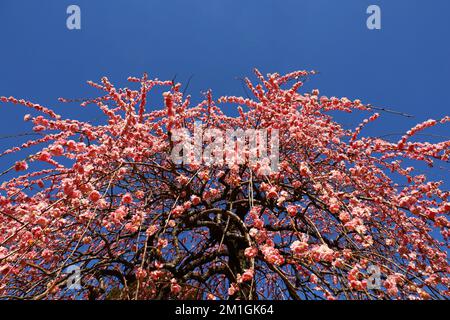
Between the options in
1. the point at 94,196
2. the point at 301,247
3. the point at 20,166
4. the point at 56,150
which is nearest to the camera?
the point at 301,247

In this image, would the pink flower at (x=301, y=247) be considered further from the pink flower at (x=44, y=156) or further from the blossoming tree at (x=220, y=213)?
the pink flower at (x=44, y=156)

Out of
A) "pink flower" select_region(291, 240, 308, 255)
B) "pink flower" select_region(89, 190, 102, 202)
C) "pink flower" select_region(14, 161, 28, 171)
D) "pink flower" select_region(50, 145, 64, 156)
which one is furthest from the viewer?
"pink flower" select_region(50, 145, 64, 156)

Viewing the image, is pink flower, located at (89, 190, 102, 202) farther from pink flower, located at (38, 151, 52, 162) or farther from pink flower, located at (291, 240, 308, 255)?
pink flower, located at (291, 240, 308, 255)

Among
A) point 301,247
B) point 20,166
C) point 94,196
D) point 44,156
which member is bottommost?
point 301,247

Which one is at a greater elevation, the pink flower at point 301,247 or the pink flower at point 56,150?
the pink flower at point 56,150

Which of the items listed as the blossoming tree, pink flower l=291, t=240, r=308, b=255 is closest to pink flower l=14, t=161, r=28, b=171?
the blossoming tree

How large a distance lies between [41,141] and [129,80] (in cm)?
228

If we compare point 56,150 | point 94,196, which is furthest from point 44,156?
point 94,196

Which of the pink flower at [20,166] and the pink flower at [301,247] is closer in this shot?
the pink flower at [301,247]

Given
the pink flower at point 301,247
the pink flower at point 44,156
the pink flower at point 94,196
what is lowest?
the pink flower at point 301,247

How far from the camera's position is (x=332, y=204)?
2.96 meters

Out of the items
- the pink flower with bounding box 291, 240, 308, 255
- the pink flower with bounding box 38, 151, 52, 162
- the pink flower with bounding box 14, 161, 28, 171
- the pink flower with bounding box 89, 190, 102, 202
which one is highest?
the pink flower with bounding box 38, 151, 52, 162

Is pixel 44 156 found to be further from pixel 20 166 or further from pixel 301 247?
pixel 301 247

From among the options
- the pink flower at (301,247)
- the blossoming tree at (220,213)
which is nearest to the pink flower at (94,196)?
the blossoming tree at (220,213)
